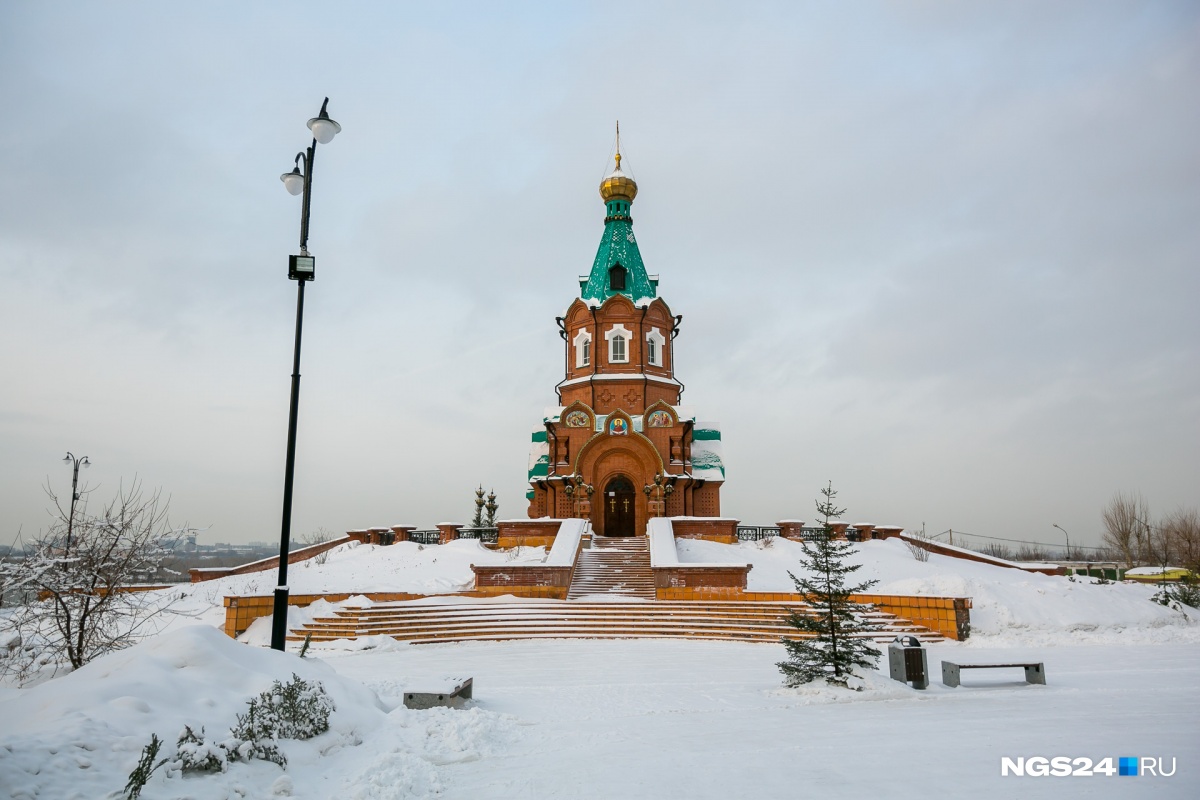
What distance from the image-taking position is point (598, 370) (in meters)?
30.2

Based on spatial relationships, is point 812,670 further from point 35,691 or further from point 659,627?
point 35,691

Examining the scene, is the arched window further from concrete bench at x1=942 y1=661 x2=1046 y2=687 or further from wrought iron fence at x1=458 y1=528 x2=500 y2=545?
concrete bench at x1=942 y1=661 x2=1046 y2=687

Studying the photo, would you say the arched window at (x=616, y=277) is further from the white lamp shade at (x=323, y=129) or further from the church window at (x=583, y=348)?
the white lamp shade at (x=323, y=129)

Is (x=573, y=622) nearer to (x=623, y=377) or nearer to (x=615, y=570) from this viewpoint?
(x=615, y=570)

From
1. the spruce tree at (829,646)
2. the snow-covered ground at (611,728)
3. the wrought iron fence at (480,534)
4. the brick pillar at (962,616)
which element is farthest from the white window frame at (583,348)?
the spruce tree at (829,646)

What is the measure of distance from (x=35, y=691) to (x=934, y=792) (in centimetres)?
623

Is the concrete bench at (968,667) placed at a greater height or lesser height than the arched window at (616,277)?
lesser

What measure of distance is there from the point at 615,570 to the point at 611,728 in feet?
46.0

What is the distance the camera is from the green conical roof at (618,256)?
103ft

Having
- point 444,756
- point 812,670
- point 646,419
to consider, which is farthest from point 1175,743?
point 646,419

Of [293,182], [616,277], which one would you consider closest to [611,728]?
[293,182]

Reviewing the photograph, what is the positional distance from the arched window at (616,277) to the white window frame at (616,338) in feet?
6.62

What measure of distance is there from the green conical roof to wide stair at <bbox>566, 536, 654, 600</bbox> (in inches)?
450

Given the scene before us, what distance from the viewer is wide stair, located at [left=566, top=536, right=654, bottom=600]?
18859 millimetres
